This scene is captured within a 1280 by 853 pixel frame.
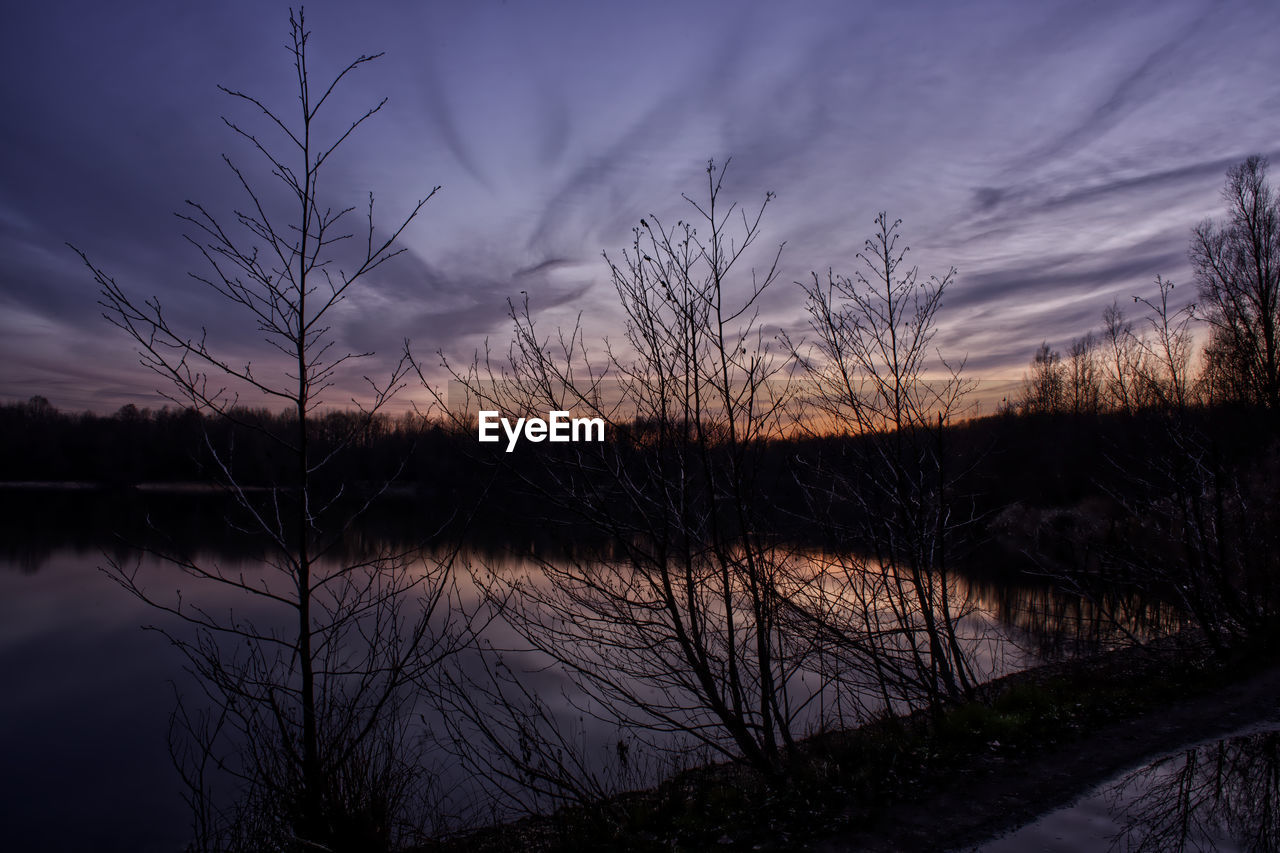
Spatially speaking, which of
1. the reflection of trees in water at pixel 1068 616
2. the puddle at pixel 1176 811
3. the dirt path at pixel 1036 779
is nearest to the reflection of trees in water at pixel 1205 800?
the puddle at pixel 1176 811

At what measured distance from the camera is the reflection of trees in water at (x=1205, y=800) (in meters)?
4.23

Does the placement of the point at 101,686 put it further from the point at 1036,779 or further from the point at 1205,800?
the point at 1205,800

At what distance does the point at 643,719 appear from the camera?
32.5 ft

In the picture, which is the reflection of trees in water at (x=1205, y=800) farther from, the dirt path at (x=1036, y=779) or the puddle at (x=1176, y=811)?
the dirt path at (x=1036, y=779)

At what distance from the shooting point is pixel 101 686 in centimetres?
1252

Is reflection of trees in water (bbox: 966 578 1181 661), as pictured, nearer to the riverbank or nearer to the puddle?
the riverbank

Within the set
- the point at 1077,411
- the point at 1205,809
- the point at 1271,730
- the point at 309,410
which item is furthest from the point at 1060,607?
the point at 1077,411

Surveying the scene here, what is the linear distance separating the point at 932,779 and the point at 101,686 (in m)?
14.3

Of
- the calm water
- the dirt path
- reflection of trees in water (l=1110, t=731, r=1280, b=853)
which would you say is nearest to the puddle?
reflection of trees in water (l=1110, t=731, r=1280, b=853)

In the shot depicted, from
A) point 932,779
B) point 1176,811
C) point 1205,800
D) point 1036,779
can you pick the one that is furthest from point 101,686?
point 1205,800

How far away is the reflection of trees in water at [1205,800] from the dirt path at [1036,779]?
0.24 metres

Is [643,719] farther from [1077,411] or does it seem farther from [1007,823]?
[1077,411]

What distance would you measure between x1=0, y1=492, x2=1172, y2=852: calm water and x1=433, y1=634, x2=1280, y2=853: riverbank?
139 cm

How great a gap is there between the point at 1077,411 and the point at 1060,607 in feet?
144
